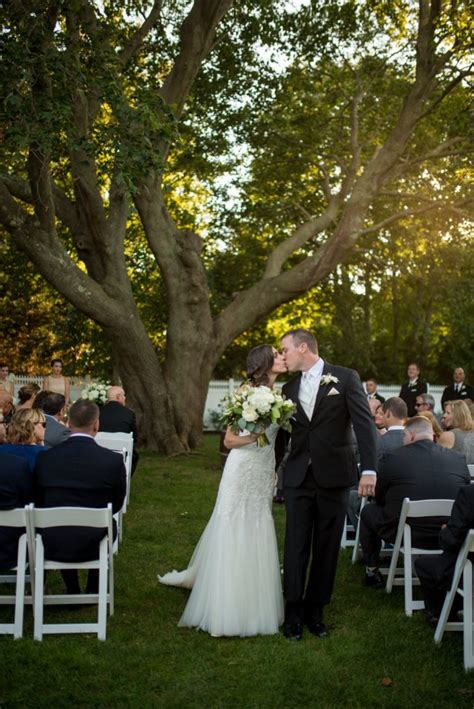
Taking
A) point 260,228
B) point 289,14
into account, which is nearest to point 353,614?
point 289,14

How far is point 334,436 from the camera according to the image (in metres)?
5.69

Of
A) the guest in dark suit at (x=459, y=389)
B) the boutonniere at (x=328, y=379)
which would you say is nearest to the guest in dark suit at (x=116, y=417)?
the boutonniere at (x=328, y=379)

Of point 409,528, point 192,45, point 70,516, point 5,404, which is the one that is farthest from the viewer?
point 192,45

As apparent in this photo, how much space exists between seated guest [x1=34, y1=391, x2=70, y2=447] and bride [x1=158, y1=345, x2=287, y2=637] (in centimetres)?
314

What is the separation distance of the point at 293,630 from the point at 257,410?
1564 mm

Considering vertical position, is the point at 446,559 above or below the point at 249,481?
below

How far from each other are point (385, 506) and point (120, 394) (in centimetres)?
552

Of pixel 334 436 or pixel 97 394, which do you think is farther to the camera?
pixel 97 394

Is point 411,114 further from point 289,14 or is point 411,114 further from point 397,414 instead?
point 397,414

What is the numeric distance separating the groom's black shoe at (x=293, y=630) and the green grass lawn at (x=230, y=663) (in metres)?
0.06

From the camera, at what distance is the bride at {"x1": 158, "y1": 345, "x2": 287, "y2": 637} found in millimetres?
5680

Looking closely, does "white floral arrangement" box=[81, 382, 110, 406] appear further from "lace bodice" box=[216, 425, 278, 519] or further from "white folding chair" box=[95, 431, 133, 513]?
"lace bodice" box=[216, 425, 278, 519]

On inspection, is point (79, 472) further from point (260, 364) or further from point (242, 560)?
point (260, 364)

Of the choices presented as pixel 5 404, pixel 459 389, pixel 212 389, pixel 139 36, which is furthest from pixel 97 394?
pixel 212 389
